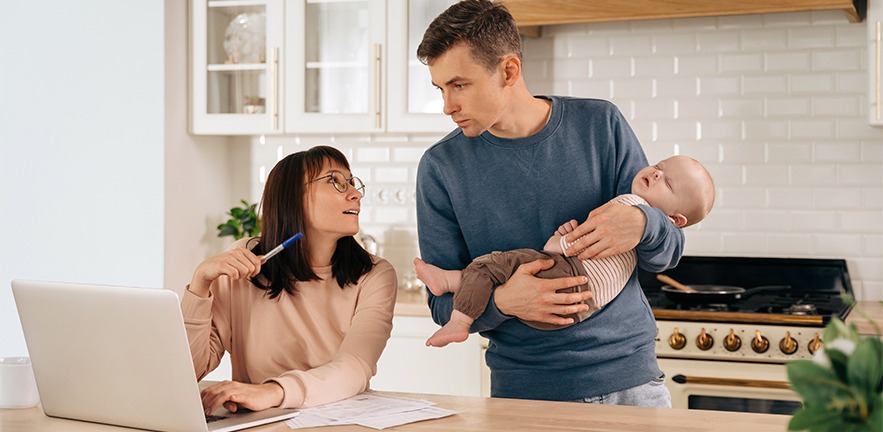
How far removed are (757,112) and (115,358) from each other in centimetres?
275

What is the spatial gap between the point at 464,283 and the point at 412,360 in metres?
1.64

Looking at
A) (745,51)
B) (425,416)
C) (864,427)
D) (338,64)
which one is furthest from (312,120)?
(864,427)

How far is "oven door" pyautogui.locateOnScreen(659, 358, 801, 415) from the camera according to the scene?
10.1ft

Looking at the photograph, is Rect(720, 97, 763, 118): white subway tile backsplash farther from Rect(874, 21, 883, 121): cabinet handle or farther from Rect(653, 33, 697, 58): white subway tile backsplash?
Rect(874, 21, 883, 121): cabinet handle

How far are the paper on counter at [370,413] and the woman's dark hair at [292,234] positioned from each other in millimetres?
344

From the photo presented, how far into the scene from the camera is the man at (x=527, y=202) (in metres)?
2.00

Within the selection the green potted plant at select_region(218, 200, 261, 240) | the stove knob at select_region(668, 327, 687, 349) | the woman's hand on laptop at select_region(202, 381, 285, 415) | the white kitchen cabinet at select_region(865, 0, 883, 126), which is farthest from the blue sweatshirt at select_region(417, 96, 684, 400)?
the green potted plant at select_region(218, 200, 261, 240)

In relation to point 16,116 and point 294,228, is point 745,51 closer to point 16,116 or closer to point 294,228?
point 294,228

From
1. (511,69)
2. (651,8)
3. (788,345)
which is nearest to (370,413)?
(511,69)

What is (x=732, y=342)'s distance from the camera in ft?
10.2

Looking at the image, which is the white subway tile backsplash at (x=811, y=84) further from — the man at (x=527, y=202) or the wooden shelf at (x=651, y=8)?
the man at (x=527, y=202)

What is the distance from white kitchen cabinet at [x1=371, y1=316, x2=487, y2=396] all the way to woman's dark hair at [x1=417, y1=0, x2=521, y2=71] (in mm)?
1678

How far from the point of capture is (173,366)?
5.25 feet

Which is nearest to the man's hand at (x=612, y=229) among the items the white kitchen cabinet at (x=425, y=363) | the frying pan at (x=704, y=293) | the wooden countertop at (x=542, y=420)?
the wooden countertop at (x=542, y=420)
